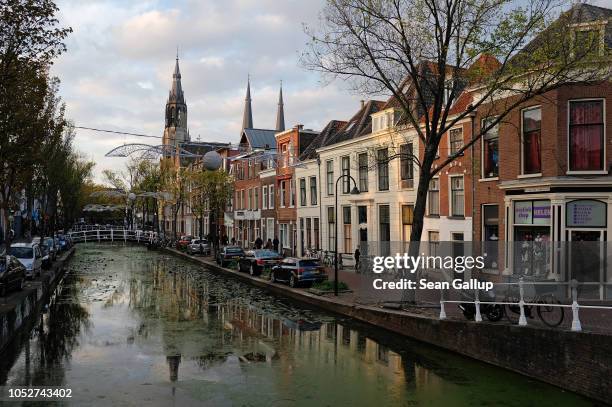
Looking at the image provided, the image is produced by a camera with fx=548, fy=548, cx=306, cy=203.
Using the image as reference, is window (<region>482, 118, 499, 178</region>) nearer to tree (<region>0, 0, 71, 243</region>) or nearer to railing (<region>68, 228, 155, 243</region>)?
tree (<region>0, 0, 71, 243</region>)

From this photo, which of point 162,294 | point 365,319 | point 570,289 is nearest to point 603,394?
point 570,289

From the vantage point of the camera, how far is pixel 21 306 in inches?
695

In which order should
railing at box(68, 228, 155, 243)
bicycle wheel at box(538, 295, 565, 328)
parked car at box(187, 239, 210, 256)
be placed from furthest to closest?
railing at box(68, 228, 155, 243) < parked car at box(187, 239, 210, 256) < bicycle wheel at box(538, 295, 565, 328)

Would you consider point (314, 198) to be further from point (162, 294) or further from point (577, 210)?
point (577, 210)

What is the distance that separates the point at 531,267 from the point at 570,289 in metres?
1.18

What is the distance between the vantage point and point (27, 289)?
71.7 ft

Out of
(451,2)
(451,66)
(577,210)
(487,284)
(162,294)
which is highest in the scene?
(451,2)

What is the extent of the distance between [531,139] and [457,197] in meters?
6.10

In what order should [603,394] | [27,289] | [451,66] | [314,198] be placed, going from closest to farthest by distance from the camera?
[603,394] → [451,66] → [27,289] → [314,198]

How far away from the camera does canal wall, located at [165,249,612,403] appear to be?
10.6m


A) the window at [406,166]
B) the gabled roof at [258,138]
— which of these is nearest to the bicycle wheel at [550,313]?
the window at [406,166]

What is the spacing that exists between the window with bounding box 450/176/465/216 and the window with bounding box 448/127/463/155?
1386 millimetres

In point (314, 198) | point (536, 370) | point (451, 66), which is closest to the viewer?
A: point (536, 370)

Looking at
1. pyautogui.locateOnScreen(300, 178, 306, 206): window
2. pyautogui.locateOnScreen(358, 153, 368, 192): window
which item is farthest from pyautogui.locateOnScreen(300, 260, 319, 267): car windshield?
pyautogui.locateOnScreen(300, 178, 306, 206): window
